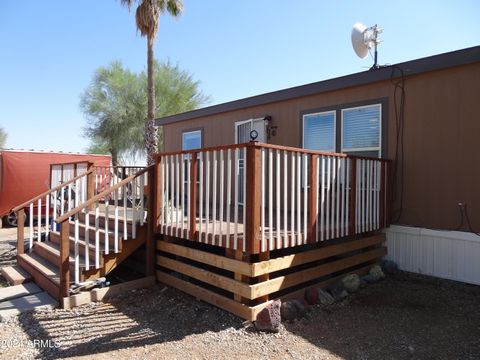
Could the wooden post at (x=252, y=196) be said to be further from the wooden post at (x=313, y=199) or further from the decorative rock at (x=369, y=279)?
the decorative rock at (x=369, y=279)

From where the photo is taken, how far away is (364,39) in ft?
18.7

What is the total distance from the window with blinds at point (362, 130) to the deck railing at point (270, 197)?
1.69 feet

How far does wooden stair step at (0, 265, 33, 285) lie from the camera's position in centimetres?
435

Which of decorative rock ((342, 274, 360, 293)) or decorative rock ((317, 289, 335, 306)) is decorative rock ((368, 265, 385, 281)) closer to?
decorative rock ((342, 274, 360, 293))

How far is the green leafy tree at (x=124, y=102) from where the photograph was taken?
17.4 meters

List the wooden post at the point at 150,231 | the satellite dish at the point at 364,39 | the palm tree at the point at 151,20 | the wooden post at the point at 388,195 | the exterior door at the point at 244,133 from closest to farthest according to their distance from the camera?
the wooden post at the point at 150,231 → the wooden post at the point at 388,195 → the satellite dish at the point at 364,39 → the exterior door at the point at 244,133 → the palm tree at the point at 151,20

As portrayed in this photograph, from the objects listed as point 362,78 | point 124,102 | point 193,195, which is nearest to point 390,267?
point 362,78

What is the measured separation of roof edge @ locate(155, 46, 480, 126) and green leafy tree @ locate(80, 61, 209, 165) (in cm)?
1081

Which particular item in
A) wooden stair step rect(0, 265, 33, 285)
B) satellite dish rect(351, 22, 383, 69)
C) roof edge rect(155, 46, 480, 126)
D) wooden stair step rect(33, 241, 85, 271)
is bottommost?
wooden stair step rect(0, 265, 33, 285)

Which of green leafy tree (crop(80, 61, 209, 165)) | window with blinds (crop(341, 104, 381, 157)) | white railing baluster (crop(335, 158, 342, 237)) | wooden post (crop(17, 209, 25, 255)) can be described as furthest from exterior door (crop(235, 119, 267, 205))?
green leafy tree (crop(80, 61, 209, 165))

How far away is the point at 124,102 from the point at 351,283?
52.3 ft

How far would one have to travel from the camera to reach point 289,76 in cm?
1009

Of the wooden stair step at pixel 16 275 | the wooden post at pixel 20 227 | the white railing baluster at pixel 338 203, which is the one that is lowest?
the wooden stair step at pixel 16 275

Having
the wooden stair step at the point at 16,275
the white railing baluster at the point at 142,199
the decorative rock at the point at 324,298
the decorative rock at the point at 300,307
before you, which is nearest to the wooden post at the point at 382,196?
the decorative rock at the point at 324,298
